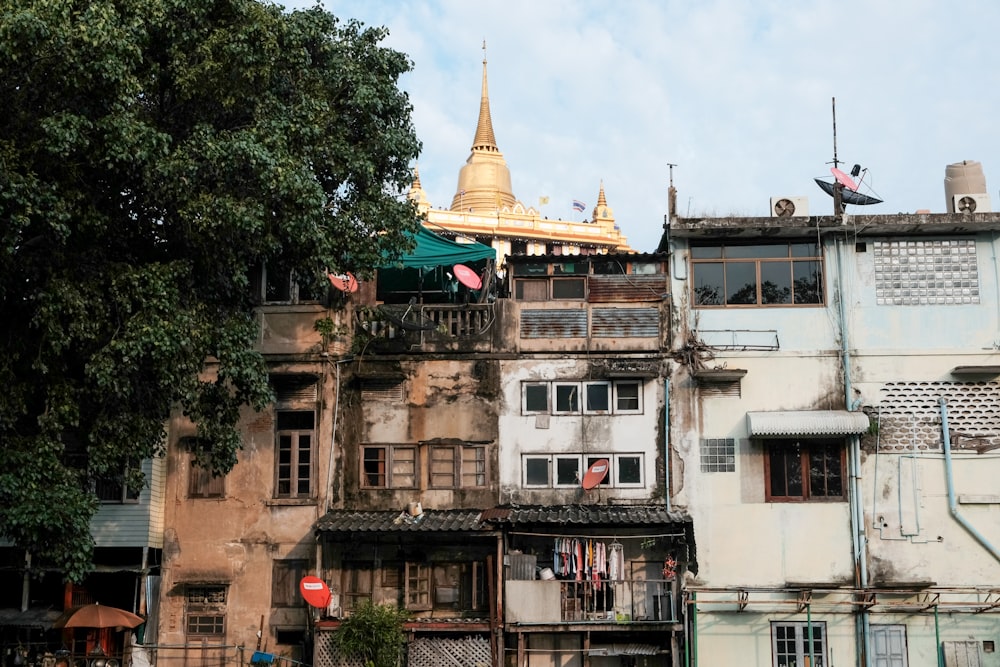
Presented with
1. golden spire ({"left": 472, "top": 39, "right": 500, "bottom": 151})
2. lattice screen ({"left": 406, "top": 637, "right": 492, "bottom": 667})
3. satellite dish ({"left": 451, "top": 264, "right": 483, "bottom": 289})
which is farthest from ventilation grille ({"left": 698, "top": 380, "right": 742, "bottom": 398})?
golden spire ({"left": 472, "top": 39, "right": 500, "bottom": 151})

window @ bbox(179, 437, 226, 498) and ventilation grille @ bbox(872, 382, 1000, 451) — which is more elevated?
ventilation grille @ bbox(872, 382, 1000, 451)

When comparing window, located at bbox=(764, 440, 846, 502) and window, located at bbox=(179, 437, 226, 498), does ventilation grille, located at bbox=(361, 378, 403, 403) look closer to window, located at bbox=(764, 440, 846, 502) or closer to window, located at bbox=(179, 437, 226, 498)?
window, located at bbox=(179, 437, 226, 498)

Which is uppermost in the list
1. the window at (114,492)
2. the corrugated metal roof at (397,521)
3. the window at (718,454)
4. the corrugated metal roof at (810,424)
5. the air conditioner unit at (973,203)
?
the air conditioner unit at (973,203)

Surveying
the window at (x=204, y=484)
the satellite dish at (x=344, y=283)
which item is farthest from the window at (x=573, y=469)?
the window at (x=204, y=484)

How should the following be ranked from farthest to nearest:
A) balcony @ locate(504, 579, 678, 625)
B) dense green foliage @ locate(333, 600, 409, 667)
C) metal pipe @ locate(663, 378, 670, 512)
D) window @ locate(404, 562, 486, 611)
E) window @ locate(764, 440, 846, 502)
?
metal pipe @ locate(663, 378, 670, 512), window @ locate(764, 440, 846, 502), window @ locate(404, 562, 486, 611), balcony @ locate(504, 579, 678, 625), dense green foliage @ locate(333, 600, 409, 667)

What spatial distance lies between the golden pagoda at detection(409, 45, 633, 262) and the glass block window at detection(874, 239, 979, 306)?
3330 cm

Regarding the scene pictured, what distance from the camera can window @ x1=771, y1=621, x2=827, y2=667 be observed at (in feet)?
83.3

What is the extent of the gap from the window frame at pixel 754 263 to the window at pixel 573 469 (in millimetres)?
3751

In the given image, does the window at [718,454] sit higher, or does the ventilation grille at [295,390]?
the ventilation grille at [295,390]

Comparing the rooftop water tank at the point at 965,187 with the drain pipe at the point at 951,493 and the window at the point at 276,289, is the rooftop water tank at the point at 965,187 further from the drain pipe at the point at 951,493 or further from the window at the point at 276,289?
the window at the point at 276,289

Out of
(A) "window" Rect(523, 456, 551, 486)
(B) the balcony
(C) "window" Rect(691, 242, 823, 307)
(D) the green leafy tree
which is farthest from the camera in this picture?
(C) "window" Rect(691, 242, 823, 307)

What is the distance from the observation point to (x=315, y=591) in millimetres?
24844

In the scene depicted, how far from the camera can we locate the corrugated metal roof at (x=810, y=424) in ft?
83.9

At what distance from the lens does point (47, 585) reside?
27.0 metres
